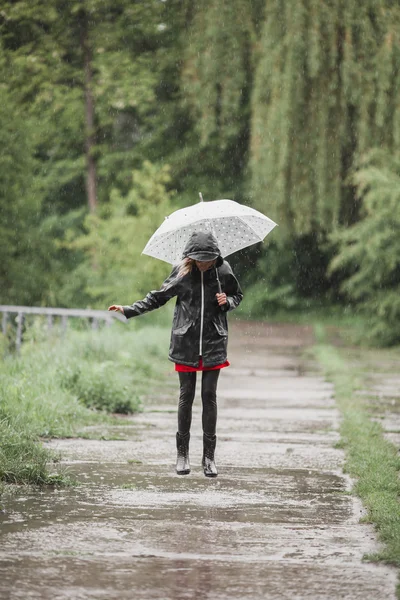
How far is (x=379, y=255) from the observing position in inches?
808

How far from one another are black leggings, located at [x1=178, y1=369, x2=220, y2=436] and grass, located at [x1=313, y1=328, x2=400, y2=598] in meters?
1.03

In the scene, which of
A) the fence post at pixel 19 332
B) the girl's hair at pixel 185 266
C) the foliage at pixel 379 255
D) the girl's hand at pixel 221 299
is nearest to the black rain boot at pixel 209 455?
the girl's hand at pixel 221 299

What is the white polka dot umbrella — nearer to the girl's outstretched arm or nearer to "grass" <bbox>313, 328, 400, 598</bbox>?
the girl's outstretched arm

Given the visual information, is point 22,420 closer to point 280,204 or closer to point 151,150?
point 280,204

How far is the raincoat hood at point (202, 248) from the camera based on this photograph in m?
6.65

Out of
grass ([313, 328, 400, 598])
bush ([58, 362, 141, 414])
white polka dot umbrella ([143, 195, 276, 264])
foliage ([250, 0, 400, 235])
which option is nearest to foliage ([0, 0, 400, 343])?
foliage ([250, 0, 400, 235])

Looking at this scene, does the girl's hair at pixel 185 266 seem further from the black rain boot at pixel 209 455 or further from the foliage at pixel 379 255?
the foliage at pixel 379 255

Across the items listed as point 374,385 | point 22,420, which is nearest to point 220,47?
point 374,385

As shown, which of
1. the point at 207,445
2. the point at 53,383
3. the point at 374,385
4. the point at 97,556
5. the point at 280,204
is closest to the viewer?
the point at 97,556

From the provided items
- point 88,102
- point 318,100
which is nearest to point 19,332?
point 318,100

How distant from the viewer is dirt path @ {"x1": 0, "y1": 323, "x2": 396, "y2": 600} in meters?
4.16

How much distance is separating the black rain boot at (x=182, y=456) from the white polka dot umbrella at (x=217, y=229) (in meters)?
1.30

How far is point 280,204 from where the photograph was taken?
84.3ft

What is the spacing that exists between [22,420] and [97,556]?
124 inches
